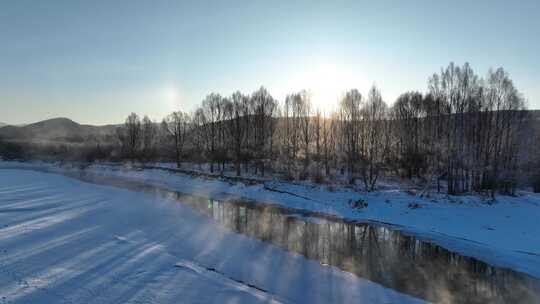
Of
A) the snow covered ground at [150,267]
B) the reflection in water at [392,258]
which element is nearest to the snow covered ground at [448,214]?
the reflection in water at [392,258]

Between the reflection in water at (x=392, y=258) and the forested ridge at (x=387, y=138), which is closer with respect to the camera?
the reflection in water at (x=392, y=258)

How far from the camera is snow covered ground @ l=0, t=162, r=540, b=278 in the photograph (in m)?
14.0

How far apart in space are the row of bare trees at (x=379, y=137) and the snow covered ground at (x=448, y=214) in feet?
15.0

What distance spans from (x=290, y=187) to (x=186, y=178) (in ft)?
52.3

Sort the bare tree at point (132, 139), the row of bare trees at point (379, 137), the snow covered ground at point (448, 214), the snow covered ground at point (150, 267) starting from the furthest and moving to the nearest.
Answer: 1. the bare tree at point (132, 139)
2. the row of bare trees at point (379, 137)
3. the snow covered ground at point (448, 214)
4. the snow covered ground at point (150, 267)

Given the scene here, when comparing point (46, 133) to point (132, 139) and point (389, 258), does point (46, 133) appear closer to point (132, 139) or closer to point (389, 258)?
point (132, 139)

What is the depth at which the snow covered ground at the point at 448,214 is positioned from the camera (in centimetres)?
1401

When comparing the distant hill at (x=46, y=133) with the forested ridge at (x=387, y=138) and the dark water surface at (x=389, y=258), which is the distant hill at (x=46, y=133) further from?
the dark water surface at (x=389, y=258)

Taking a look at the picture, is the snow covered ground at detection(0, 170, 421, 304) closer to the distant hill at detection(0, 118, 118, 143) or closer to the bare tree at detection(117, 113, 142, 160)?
the bare tree at detection(117, 113, 142, 160)

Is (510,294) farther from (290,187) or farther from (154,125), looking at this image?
(154,125)

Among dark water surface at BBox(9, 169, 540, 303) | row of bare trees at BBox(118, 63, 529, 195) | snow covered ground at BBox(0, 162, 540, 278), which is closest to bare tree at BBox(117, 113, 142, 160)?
row of bare trees at BBox(118, 63, 529, 195)

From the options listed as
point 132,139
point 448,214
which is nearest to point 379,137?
point 448,214

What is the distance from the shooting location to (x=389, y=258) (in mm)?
12500

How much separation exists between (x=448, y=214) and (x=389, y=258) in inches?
378
